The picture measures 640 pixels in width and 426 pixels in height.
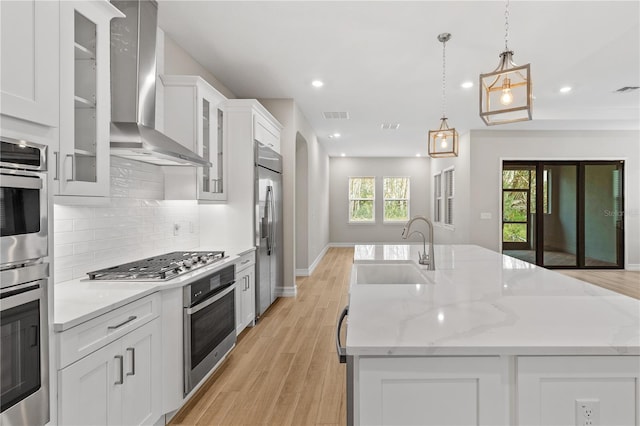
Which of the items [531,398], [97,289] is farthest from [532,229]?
[97,289]

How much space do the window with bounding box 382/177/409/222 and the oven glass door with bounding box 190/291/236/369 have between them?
8915 mm

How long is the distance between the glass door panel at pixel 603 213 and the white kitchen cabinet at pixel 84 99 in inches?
326

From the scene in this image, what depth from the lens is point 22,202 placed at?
1285mm

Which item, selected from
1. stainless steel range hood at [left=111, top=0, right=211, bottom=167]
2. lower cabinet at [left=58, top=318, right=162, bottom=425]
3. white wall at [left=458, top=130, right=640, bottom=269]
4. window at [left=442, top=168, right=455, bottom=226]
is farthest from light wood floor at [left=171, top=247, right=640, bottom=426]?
window at [left=442, top=168, right=455, bottom=226]

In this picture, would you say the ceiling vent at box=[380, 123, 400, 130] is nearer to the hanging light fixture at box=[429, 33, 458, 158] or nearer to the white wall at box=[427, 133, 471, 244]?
the white wall at box=[427, 133, 471, 244]

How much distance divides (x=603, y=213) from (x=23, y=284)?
29.4ft

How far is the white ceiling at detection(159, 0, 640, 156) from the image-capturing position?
2861 millimetres

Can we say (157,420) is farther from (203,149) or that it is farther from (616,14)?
(616,14)

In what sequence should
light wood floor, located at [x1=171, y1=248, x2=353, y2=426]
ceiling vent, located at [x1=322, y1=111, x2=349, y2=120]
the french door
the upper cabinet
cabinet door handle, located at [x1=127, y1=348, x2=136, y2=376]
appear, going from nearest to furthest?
the upper cabinet, cabinet door handle, located at [x1=127, y1=348, x2=136, y2=376], light wood floor, located at [x1=171, y1=248, x2=353, y2=426], ceiling vent, located at [x1=322, y1=111, x2=349, y2=120], the french door

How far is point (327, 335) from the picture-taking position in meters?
3.77

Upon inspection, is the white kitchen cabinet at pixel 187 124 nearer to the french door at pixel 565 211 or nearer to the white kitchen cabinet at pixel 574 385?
the white kitchen cabinet at pixel 574 385

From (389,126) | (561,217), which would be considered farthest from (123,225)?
(561,217)

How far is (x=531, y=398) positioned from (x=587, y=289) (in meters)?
1.03

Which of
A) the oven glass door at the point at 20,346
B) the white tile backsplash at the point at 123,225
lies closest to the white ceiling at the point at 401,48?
the white tile backsplash at the point at 123,225
